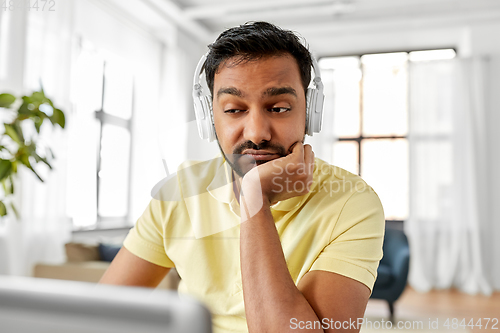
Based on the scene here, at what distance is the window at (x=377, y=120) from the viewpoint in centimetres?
441

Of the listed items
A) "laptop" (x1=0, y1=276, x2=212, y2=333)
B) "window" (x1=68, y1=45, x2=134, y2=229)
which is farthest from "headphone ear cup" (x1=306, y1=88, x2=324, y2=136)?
"laptop" (x1=0, y1=276, x2=212, y2=333)

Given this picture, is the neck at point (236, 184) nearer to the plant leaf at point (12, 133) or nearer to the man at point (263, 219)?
the man at point (263, 219)

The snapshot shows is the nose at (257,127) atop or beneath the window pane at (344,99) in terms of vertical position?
beneath

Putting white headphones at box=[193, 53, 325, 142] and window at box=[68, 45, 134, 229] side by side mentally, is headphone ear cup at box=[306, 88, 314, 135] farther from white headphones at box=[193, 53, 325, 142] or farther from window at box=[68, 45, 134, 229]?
window at box=[68, 45, 134, 229]

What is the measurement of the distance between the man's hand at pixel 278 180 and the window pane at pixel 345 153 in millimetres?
3856

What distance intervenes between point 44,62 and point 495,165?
4091 millimetres

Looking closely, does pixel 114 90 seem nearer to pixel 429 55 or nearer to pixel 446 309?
pixel 446 309

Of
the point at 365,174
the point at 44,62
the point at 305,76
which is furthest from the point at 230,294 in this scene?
the point at 365,174

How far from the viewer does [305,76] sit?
0.85 m

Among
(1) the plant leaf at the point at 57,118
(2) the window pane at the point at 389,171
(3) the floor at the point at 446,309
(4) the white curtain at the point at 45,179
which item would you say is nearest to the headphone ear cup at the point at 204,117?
(1) the plant leaf at the point at 57,118

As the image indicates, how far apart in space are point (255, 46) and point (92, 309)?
676 mm

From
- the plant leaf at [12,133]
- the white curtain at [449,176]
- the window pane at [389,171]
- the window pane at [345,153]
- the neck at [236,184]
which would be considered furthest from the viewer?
the window pane at [345,153]

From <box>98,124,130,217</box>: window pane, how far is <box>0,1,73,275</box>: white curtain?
1690mm

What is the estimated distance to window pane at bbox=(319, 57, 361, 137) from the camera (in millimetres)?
4531
